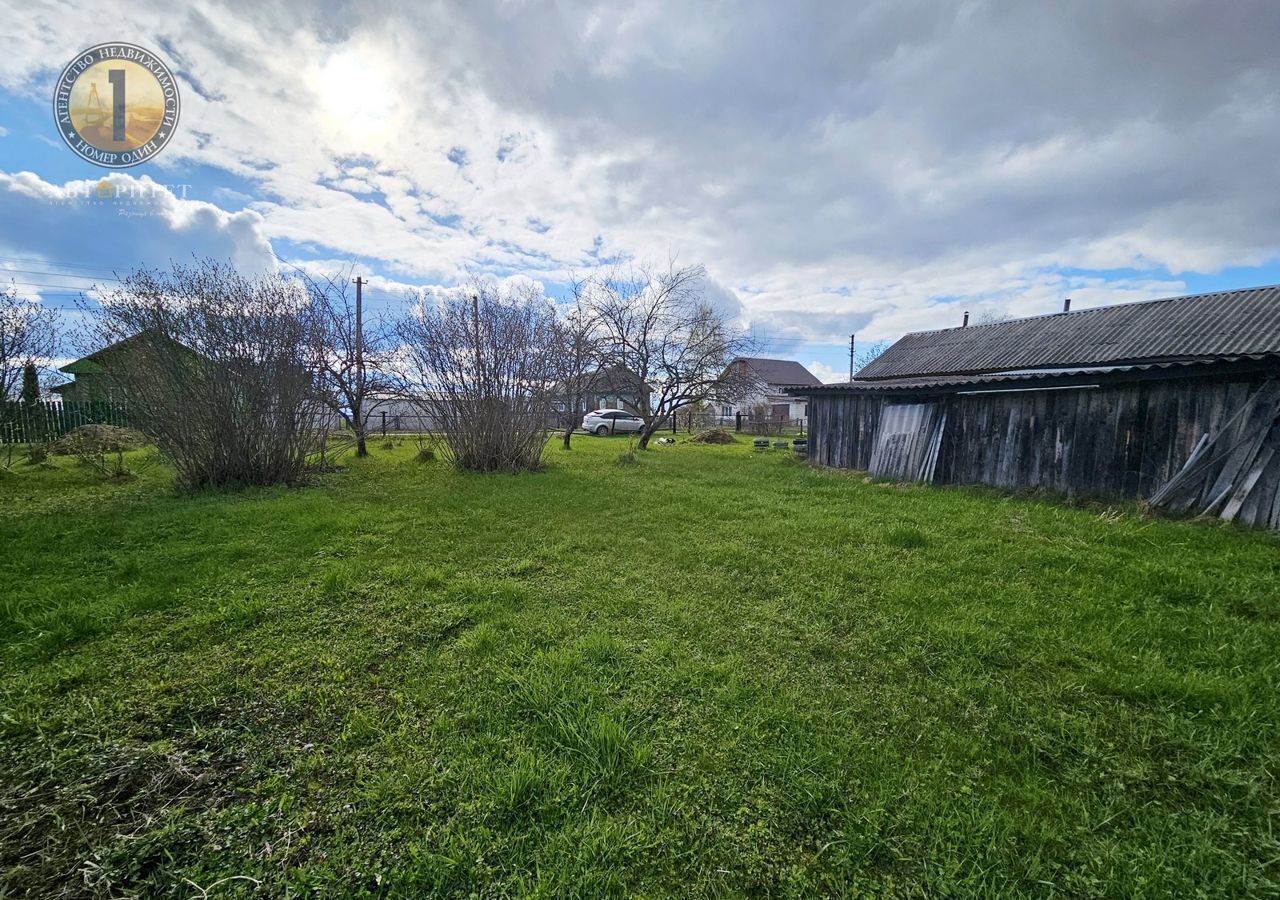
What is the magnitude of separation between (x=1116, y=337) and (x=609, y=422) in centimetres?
1661

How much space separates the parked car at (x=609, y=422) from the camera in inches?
843

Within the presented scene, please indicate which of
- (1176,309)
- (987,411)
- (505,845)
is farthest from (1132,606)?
(1176,309)

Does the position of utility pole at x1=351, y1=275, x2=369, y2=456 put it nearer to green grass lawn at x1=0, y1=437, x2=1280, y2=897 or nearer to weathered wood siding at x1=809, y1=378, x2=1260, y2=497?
→ green grass lawn at x1=0, y1=437, x2=1280, y2=897

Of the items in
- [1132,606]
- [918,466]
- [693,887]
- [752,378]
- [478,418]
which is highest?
[752,378]

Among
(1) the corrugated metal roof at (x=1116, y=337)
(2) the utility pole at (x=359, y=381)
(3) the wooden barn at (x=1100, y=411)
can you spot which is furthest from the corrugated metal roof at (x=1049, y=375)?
(2) the utility pole at (x=359, y=381)

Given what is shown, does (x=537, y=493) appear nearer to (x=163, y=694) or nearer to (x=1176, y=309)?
(x=163, y=694)

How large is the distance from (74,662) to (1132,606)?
656 centimetres

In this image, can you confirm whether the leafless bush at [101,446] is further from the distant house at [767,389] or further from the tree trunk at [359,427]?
the distant house at [767,389]

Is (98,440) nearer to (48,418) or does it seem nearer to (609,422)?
(48,418)

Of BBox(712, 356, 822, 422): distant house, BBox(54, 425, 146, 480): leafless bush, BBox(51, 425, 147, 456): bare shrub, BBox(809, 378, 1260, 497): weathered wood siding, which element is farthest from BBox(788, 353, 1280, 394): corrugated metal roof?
BBox(51, 425, 147, 456): bare shrub

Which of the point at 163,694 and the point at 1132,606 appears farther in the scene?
the point at 1132,606

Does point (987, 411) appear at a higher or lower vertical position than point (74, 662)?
higher

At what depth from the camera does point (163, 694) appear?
2.24 metres

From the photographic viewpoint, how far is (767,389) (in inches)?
934
